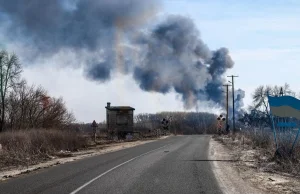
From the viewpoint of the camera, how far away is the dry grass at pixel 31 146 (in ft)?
77.3

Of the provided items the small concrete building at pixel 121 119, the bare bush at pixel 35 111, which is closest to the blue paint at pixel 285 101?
the bare bush at pixel 35 111

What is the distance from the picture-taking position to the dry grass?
77.3 feet

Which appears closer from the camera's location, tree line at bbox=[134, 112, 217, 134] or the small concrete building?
the small concrete building

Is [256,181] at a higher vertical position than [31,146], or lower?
lower

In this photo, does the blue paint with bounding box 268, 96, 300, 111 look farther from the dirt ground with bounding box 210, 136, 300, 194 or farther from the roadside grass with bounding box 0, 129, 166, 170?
the roadside grass with bounding box 0, 129, 166, 170

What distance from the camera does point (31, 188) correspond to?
13172 millimetres

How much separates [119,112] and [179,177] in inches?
2261

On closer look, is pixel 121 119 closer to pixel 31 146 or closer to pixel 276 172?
pixel 31 146

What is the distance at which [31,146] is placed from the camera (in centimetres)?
2894

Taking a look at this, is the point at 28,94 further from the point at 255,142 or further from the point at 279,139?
the point at 279,139

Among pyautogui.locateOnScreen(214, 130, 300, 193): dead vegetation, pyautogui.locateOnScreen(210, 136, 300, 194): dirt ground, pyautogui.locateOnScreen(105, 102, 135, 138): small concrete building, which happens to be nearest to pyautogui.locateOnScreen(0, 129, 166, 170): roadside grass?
pyautogui.locateOnScreen(210, 136, 300, 194): dirt ground

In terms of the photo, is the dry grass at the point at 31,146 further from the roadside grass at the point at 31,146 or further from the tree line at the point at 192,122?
the tree line at the point at 192,122

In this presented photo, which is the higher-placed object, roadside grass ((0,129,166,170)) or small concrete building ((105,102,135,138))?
small concrete building ((105,102,135,138))

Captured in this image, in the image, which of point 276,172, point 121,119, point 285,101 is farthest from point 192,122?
point 276,172
